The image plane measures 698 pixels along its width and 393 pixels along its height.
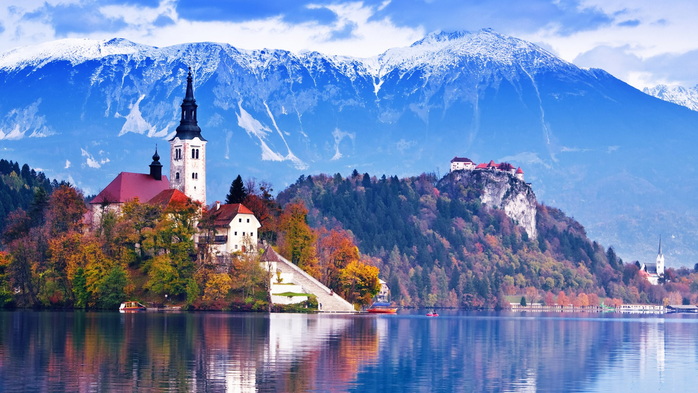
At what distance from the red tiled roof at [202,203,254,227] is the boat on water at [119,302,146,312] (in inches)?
567

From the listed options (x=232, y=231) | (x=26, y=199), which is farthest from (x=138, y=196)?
(x=26, y=199)

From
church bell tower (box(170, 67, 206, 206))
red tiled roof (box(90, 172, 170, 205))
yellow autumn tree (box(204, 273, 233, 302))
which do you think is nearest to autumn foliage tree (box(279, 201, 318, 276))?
yellow autumn tree (box(204, 273, 233, 302))

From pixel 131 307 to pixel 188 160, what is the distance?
106ft

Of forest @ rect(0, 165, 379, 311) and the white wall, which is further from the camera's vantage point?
the white wall

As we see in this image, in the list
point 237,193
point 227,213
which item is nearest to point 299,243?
point 227,213

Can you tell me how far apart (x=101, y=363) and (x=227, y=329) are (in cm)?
2774

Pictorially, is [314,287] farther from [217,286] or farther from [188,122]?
[188,122]

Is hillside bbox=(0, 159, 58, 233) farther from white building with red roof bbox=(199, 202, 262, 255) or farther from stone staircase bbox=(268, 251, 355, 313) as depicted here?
stone staircase bbox=(268, 251, 355, 313)

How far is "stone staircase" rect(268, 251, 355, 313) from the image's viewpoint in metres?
120

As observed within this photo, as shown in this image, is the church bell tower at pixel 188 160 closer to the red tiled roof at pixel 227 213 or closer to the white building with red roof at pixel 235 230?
the red tiled roof at pixel 227 213

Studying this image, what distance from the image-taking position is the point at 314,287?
121 metres

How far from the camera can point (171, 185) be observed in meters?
138

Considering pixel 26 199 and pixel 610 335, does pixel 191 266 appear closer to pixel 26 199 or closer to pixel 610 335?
pixel 610 335

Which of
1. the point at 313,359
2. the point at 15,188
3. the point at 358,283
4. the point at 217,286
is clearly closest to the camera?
the point at 313,359
